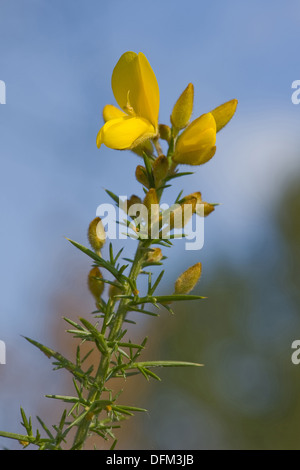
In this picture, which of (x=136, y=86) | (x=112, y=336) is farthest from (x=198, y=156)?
(x=112, y=336)

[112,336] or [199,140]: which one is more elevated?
[199,140]

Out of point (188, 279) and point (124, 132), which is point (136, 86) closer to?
point (124, 132)

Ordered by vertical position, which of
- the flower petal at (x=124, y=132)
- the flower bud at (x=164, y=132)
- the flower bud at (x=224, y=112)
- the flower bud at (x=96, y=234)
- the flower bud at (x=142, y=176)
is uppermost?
the flower bud at (x=224, y=112)

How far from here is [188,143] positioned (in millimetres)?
730

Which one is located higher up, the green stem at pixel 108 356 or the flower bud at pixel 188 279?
the flower bud at pixel 188 279

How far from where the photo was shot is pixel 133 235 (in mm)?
708

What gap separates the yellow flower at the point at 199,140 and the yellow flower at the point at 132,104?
4 cm

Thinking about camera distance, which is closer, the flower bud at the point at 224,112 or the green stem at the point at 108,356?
the green stem at the point at 108,356

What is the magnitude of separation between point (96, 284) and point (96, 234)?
0.07 m

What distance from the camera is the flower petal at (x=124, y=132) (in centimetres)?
71

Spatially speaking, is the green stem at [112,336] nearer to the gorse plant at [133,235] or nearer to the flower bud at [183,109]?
the gorse plant at [133,235]

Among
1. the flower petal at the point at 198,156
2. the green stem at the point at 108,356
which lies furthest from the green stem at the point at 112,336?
the flower petal at the point at 198,156
